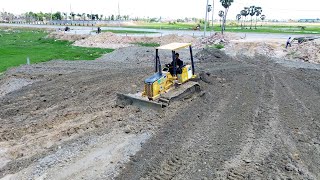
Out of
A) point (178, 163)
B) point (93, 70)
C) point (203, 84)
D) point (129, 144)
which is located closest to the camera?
point (178, 163)

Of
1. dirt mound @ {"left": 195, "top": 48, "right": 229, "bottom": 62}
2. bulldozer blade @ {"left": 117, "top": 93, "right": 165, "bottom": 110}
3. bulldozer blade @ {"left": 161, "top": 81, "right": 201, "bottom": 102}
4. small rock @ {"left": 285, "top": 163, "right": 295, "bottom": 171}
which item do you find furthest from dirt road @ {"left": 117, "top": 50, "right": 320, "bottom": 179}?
dirt mound @ {"left": 195, "top": 48, "right": 229, "bottom": 62}

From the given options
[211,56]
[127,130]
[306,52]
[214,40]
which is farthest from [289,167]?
[214,40]

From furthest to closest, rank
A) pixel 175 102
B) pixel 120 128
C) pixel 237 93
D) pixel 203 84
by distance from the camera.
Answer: pixel 203 84, pixel 237 93, pixel 175 102, pixel 120 128

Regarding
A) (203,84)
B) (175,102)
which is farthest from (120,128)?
(203,84)

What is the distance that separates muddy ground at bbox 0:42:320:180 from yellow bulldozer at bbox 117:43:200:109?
0.37 meters

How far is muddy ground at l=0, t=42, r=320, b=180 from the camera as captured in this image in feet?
27.8

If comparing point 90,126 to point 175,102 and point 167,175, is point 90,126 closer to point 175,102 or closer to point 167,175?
point 175,102

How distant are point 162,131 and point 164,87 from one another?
2947 mm

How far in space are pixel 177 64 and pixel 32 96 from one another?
758 cm

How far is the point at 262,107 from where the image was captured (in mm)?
13492

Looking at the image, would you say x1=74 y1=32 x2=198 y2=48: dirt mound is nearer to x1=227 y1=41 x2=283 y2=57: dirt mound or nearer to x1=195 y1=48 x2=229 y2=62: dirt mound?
x1=227 y1=41 x2=283 y2=57: dirt mound

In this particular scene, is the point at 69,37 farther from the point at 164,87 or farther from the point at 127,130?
the point at 127,130

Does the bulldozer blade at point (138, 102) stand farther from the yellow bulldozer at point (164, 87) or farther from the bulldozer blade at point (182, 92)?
the bulldozer blade at point (182, 92)

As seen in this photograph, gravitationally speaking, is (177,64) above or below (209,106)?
above
